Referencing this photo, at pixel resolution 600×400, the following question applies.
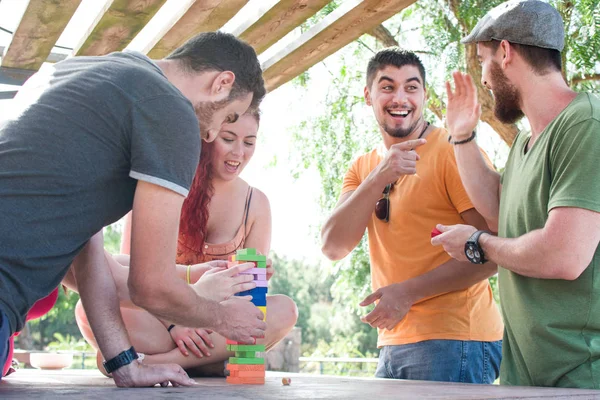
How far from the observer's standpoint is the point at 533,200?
2562 millimetres

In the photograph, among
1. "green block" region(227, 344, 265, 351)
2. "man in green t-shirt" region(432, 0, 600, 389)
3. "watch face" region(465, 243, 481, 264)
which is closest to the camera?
"man in green t-shirt" region(432, 0, 600, 389)

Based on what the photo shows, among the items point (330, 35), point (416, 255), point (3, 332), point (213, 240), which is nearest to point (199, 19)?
point (330, 35)

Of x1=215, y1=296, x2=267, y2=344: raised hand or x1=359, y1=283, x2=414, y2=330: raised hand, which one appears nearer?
x1=215, y1=296, x2=267, y2=344: raised hand

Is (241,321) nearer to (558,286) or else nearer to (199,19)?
(558,286)

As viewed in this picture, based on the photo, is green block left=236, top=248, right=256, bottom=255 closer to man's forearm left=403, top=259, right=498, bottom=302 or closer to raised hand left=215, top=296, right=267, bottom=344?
raised hand left=215, top=296, right=267, bottom=344

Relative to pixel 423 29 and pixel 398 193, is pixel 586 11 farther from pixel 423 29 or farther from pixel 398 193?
pixel 398 193

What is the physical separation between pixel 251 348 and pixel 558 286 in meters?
1.04

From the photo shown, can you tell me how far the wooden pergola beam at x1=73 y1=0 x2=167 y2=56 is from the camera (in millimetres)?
3602

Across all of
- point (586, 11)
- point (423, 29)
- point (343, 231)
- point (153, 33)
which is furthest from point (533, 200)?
point (423, 29)

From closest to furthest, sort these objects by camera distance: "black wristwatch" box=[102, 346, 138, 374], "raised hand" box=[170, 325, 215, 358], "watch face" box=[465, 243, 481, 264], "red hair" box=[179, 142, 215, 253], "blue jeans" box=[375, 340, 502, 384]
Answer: "black wristwatch" box=[102, 346, 138, 374] → "watch face" box=[465, 243, 481, 264] → "raised hand" box=[170, 325, 215, 358] → "blue jeans" box=[375, 340, 502, 384] → "red hair" box=[179, 142, 215, 253]

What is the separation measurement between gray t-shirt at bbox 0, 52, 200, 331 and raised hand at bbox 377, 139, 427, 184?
4.00 feet

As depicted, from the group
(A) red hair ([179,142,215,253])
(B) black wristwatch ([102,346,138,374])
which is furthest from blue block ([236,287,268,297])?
(A) red hair ([179,142,215,253])

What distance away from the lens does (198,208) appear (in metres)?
3.34

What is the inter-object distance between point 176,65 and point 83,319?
1.20 meters
